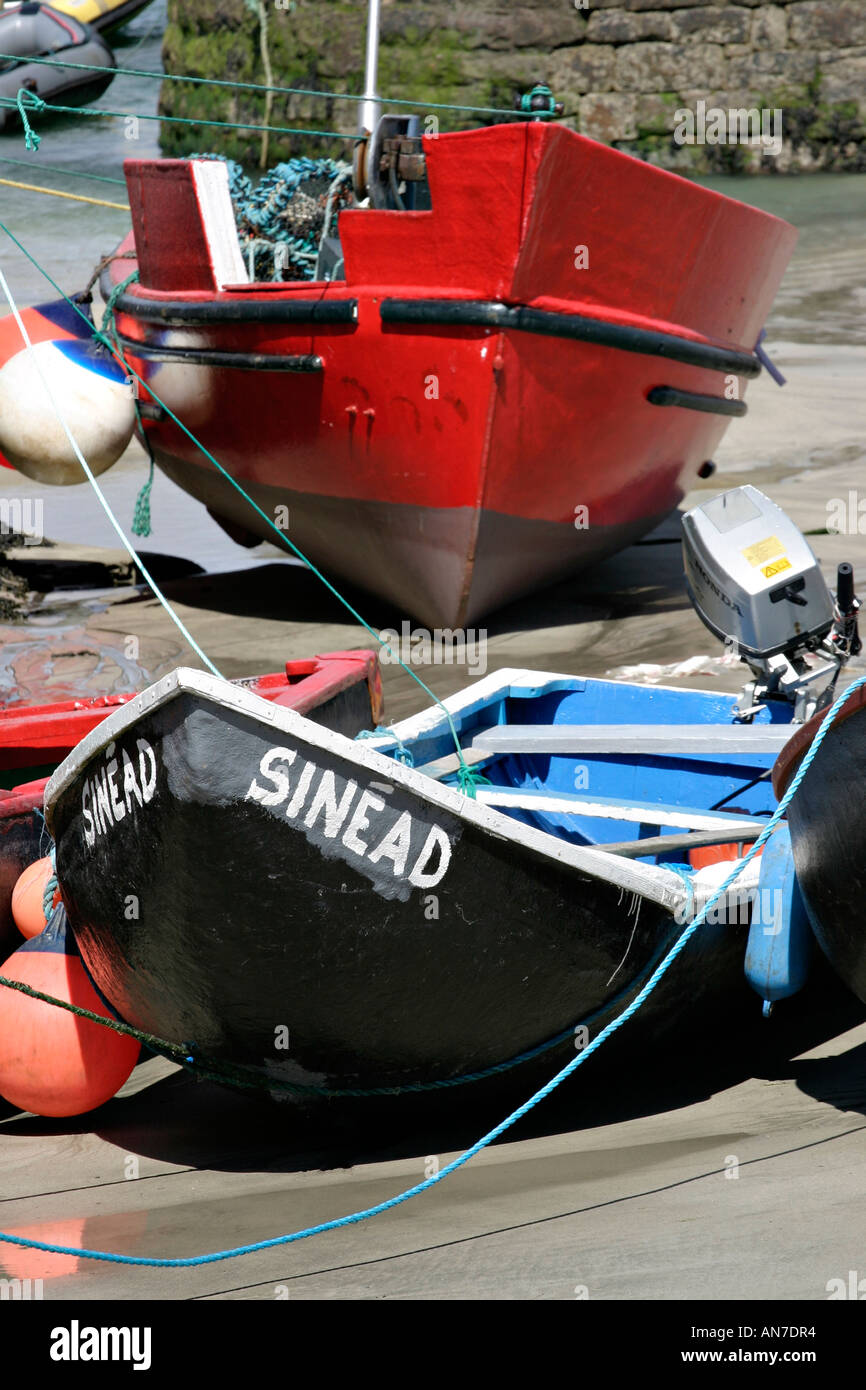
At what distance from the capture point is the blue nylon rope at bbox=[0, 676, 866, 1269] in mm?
2605

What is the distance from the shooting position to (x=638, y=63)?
21.1 m

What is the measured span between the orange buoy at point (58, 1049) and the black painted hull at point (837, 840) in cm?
149

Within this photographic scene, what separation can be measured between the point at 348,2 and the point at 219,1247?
890 inches

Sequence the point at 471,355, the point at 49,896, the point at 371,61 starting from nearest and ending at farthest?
the point at 49,896 < the point at 471,355 < the point at 371,61

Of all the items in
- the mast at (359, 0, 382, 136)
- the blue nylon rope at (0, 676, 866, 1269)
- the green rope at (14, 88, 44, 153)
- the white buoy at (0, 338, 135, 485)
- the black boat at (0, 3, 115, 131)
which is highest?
the black boat at (0, 3, 115, 131)

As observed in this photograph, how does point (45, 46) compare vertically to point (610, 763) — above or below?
above

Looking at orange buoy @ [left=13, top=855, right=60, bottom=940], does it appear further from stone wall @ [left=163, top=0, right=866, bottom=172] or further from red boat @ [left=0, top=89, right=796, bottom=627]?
stone wall @ [left=163, top=0, right=866, bottom=172]

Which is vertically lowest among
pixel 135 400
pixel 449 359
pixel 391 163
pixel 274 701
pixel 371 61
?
pixel 274 701

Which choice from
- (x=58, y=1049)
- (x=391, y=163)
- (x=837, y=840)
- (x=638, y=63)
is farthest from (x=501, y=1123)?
(x=638, y=63)

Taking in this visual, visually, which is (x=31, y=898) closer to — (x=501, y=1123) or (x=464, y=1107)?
(x=464, y=1107)

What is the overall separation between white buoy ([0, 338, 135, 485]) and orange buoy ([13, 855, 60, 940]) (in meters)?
4.16

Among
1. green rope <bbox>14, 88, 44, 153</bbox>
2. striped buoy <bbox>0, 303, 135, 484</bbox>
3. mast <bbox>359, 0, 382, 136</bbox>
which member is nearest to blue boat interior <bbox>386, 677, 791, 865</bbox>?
green rope <bbox>14, 88, 44, 153</bbox>

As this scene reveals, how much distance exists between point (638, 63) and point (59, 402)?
1633 cm

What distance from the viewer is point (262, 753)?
2.64 m
